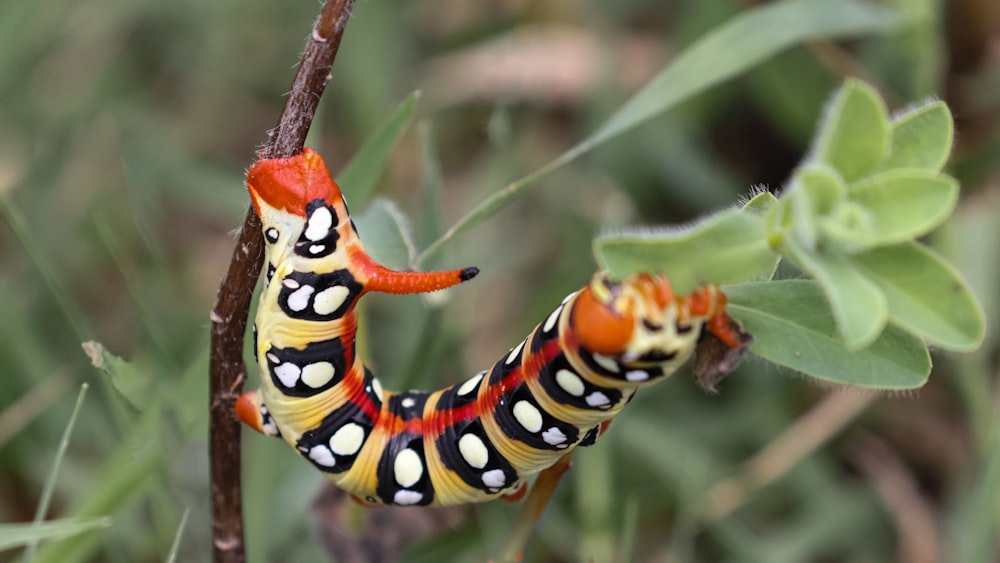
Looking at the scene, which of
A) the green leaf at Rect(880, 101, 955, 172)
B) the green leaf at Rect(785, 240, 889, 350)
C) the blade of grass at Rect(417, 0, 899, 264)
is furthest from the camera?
the blade of grass at Rect(417, 0, 899, 264)

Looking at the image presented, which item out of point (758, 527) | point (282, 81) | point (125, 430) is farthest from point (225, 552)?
point (282, 81)

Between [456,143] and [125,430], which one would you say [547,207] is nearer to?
[456,143]

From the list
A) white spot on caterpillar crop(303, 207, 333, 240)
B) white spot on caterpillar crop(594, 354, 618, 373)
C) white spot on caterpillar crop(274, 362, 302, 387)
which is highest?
white spot on caterpillar crop(303, 207, 333, 240)

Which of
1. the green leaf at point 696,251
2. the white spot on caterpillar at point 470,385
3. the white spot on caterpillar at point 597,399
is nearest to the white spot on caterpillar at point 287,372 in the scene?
the white spot on caterpillar at point 470,385

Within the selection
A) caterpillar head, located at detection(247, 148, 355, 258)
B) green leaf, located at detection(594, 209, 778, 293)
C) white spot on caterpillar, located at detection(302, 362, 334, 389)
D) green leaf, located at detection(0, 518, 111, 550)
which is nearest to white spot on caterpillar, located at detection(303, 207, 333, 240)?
caterpillar head, located at detection(247, 148, 355, 258)

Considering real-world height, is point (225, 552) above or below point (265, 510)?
above

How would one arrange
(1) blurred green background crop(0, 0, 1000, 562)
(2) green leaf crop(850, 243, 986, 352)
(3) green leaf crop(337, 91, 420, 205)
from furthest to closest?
(1) blurred green background crop(0, 0, 1000, 562)
(3) green leaf crop(337, 91, 420, 205)
(2) green leaf crop(850, 243, 986, 352)

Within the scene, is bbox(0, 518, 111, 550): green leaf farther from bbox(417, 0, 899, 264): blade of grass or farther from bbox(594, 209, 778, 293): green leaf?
bbox(594, 209, 778, 293): green leaf
